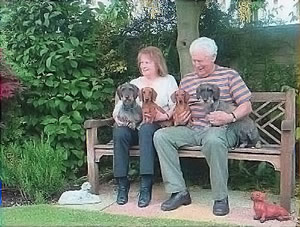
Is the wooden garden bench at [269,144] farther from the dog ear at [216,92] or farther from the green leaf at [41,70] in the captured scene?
the green leaf at [41,70]

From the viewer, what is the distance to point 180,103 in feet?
11.9

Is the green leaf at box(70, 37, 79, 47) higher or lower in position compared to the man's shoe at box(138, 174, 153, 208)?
higher

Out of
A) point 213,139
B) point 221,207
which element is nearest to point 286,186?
point 221,207

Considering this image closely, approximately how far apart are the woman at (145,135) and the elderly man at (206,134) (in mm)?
87

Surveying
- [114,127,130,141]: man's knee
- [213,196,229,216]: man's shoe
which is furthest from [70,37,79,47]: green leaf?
[213,196,229,216]: man's shoe

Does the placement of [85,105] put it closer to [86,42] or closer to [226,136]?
[86,42]

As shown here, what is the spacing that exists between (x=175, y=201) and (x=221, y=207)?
33 centimetres

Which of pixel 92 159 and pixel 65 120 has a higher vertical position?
pixel 65 120

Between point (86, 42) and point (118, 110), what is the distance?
2.79 feet

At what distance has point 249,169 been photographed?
439 cm

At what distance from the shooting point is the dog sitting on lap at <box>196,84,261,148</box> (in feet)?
11.5

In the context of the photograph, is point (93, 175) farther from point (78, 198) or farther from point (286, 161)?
point (286, 161)

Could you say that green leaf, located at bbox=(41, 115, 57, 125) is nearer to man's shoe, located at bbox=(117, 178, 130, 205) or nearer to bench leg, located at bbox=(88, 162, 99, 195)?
bench leg, located at bbox=(88, 162, 99, 195)

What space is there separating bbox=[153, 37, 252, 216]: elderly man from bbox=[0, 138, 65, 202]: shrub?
0.86 m
